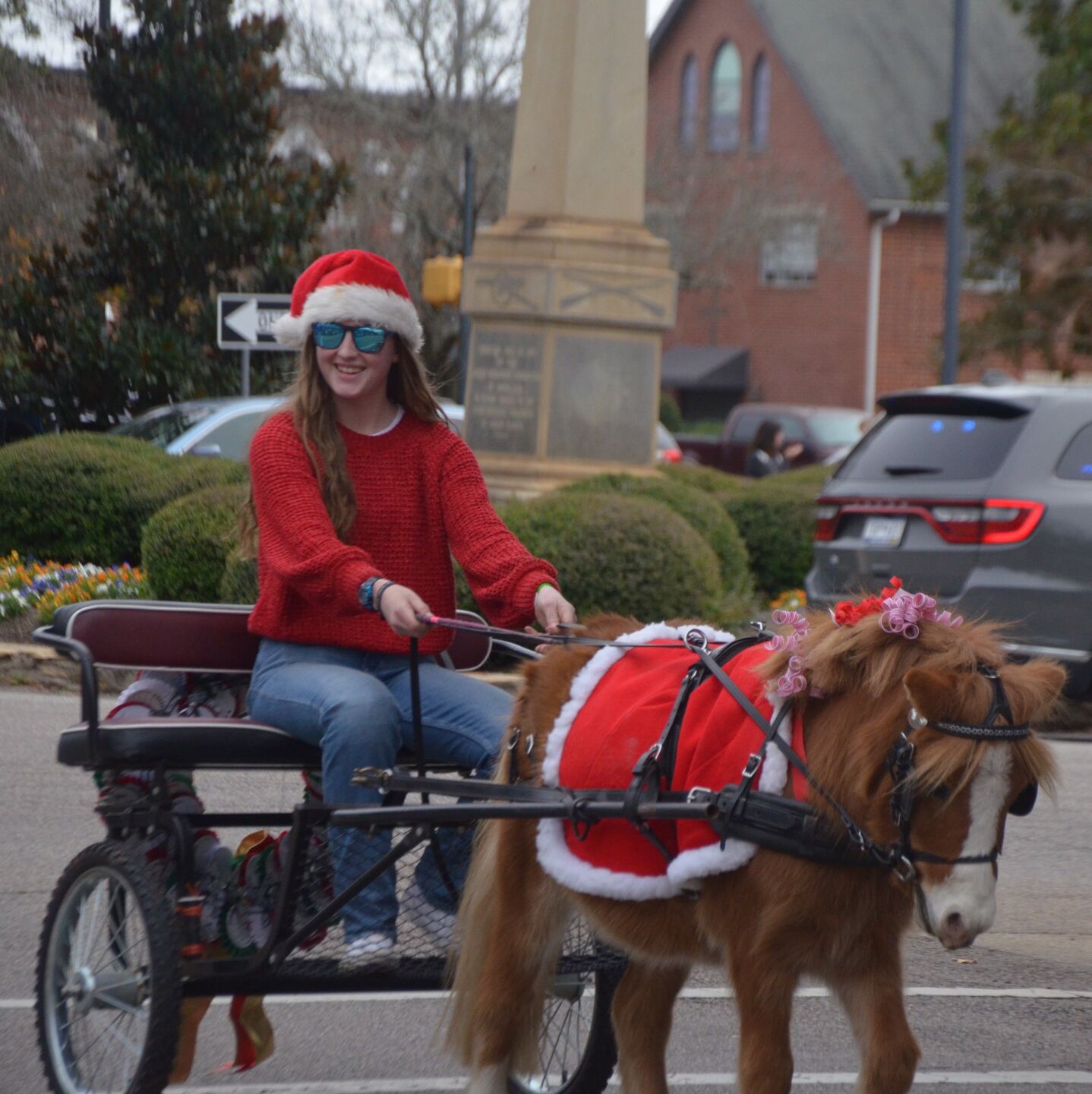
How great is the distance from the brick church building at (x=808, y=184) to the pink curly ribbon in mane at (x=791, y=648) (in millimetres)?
36429

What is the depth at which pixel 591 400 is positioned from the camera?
14617 mm

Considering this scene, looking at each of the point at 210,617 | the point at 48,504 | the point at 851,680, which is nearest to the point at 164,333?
the point at 48,504

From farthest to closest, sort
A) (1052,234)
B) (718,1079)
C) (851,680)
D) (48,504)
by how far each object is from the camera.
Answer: (1052,234) < (48,504) < (718,1079) < (851,680)

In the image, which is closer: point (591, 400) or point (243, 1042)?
point (243, 1042)

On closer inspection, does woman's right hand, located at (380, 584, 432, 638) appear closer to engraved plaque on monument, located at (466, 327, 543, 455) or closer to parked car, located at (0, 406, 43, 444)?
engraved plaque on monument, located at (466, 327, 543, 455)

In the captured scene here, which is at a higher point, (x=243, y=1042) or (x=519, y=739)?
(x=519, y=739)

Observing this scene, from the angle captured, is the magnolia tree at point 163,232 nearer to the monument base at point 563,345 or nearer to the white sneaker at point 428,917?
the monument base at point 563,345

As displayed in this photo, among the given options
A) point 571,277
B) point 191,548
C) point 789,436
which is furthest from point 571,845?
point 789,436

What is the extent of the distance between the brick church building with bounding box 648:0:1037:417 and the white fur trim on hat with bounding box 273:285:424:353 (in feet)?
116

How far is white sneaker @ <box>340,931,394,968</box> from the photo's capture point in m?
3.97

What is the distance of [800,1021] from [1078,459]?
17.6ft

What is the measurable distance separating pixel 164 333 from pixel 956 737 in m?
14.3

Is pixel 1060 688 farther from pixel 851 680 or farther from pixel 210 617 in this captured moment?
pixel 210 617

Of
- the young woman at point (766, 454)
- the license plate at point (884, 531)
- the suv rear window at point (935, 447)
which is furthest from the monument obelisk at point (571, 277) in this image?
the young woman at point (766, 454)
